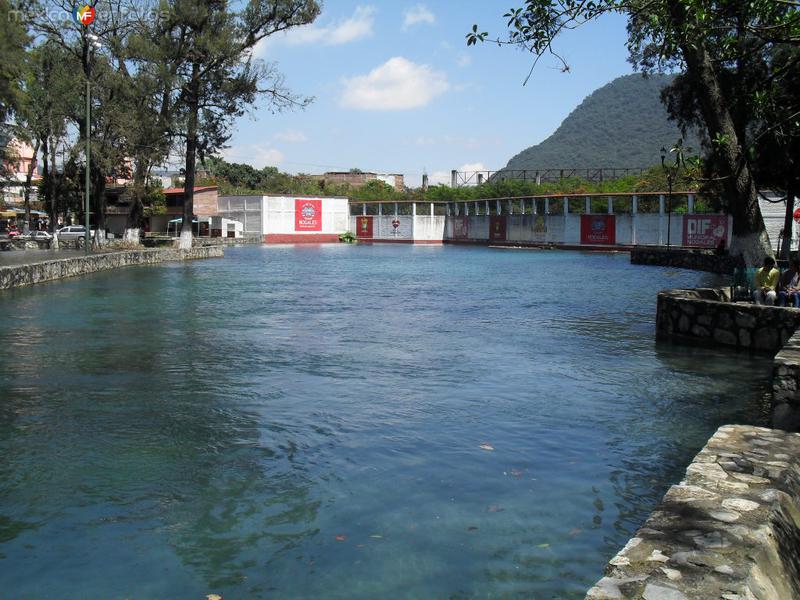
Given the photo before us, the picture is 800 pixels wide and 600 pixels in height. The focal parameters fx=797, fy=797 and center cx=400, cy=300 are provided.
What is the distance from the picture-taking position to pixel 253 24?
1505 inches

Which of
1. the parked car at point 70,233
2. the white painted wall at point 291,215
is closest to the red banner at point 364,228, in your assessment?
the white painted wall at point 291,215

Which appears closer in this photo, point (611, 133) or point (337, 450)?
point (337, 450)

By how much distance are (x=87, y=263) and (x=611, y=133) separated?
141 metres

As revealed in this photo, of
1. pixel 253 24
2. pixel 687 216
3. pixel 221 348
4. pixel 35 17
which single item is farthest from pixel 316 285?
pixel 687 216

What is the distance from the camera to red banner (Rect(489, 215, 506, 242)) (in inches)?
2352

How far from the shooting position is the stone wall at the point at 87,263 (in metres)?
20.9

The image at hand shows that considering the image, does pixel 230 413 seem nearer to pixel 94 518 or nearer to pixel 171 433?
pixel 171 433

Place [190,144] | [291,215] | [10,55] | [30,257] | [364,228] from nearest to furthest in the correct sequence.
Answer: [10,55]
[30,257]
[190,144]
[291,215]
[364,228]

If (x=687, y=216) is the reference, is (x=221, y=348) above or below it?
below

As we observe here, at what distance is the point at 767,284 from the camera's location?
1250 centimetres

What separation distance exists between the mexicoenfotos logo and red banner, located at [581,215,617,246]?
99.8 feet

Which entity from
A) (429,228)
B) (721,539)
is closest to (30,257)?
(721,539)

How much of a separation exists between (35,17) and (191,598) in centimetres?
3868

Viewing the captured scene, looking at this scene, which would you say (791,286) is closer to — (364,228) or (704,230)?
(704,230)
